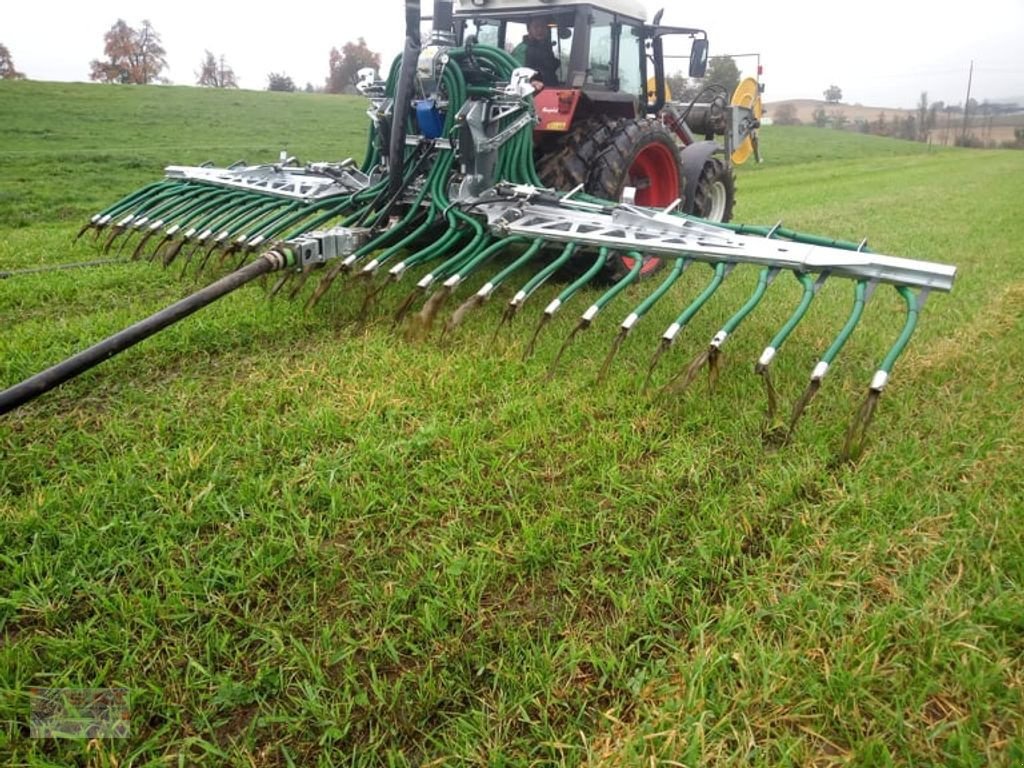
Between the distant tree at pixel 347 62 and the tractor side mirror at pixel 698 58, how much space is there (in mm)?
46904

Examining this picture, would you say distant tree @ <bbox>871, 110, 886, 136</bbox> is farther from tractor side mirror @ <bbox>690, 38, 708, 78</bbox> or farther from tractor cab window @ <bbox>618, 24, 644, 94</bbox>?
tractor cab window @ <bbox>618, 24, 644, 94</bbox>

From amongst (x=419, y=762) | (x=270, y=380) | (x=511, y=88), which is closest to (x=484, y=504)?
A: (x=419, y=762)

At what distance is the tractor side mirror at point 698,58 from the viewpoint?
576cm

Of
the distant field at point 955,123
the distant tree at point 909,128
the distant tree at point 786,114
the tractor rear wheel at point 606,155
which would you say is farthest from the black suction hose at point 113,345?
the distant tree at point 786,114

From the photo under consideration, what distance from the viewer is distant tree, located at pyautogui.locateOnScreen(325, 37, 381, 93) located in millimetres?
48003

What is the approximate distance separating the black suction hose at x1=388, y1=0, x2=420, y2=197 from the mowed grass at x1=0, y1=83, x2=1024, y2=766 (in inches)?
37.0

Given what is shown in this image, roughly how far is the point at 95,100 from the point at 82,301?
19502mm

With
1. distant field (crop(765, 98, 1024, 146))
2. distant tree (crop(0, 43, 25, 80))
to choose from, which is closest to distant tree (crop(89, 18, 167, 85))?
distant tree (crop(0, 43, 25, 80))

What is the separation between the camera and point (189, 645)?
4.92 ft

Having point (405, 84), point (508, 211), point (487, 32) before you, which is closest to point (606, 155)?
point (508, 211)

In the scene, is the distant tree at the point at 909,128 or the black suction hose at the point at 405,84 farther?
the distant tree at the point at 909,128

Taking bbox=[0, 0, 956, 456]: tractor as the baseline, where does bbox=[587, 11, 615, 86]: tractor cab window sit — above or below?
above

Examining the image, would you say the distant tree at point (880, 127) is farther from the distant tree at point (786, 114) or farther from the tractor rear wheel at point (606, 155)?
the tractor rear wheel at point (606, 155)

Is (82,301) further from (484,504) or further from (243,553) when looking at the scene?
(484,504)
